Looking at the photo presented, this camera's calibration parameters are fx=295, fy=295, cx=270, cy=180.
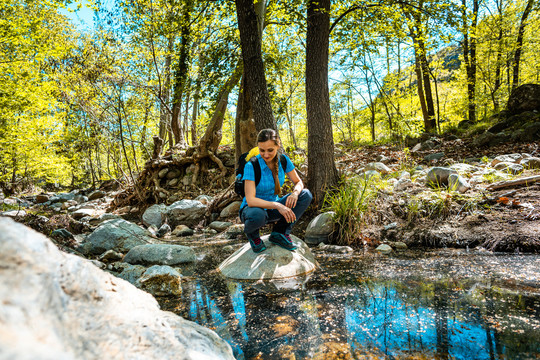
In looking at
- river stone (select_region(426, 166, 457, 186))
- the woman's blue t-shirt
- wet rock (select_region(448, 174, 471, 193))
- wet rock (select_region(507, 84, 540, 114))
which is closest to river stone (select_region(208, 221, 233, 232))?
the woman's blue t-shirt

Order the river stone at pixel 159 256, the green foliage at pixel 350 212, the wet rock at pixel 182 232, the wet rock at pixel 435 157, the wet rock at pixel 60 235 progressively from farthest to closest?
the wet rock at pixel 435 157
the wet rock at pixel 182 232
the wet rock at pixel 60 235
the green foliage at pixel 350 212
the river stone at pixel 159 256

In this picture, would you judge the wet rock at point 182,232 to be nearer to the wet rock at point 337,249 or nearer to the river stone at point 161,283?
the wet rock at point 337,249

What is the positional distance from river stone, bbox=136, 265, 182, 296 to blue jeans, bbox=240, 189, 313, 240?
97cm

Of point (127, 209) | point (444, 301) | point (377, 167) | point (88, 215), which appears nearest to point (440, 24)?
point (377, 167)

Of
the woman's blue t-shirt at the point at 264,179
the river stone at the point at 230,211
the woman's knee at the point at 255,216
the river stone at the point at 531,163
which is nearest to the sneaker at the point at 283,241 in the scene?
the woman's knee at the point at 255,216

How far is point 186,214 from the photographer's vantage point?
25.8 feet

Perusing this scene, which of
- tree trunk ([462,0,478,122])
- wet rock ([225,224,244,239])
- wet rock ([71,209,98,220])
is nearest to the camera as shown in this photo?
wet rock ([225,224,244,239])

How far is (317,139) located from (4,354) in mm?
5520

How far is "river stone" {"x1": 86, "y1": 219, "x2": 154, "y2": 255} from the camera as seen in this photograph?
200 inches

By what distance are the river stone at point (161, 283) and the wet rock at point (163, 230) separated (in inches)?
154

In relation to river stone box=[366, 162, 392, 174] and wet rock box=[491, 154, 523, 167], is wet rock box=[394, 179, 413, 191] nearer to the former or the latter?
river stone box=[366, 162, 392, 174]

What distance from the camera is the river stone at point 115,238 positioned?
5070 millimetres

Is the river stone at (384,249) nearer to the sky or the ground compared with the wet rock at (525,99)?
nearer to the ground

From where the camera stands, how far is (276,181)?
365cm
